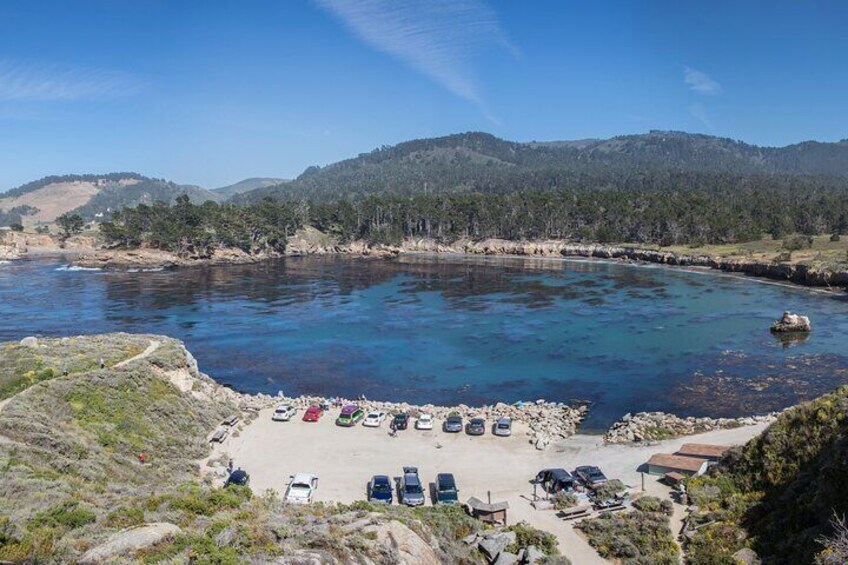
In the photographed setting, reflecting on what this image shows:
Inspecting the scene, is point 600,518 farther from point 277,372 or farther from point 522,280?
point 522,280

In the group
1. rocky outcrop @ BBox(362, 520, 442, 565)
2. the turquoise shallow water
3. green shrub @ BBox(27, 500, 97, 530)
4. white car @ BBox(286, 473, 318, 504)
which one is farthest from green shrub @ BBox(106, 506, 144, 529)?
the turquoise shallow water

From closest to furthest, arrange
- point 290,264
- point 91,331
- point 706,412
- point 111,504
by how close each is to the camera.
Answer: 1. point 111,504
2. point 706,412
3. point 91,331
4. point 290,264

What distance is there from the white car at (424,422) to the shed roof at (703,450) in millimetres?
14789

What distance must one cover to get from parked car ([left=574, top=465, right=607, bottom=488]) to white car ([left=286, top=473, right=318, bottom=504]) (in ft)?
40.9

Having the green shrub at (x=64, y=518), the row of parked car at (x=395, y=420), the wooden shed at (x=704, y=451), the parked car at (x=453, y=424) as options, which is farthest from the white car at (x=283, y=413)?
the wooden shed at (x=704, y=451)

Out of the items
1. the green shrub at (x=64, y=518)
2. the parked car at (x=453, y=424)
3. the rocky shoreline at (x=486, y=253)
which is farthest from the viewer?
the rocky shoreline at (x=486, y=253)

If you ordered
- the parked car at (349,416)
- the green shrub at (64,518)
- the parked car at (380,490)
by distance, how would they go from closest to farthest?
the green shrub at (64,518) → the parked car at (380,490) → the parked car at (349,416)

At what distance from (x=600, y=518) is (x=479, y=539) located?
5.52m

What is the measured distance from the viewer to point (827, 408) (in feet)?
77.7

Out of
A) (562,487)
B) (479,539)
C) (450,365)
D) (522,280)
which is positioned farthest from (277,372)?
(522,280)

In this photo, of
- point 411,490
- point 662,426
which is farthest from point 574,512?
point 662,426

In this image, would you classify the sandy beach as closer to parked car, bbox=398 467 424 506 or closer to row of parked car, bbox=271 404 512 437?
row of parked car, bbox=271 404 512 437

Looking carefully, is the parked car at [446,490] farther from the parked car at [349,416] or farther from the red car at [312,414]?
the red car at [312,414]

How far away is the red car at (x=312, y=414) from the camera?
40.2 meters
